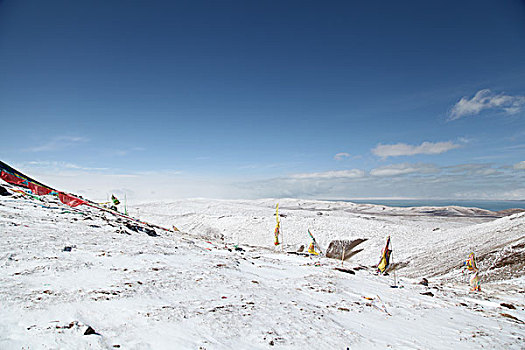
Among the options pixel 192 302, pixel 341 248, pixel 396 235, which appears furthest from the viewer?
pixel 396 235

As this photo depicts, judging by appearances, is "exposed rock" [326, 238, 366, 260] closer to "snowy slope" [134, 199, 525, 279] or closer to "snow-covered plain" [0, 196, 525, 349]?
"snowy slope" [134, 199, 525, 279]

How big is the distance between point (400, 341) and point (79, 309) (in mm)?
8276

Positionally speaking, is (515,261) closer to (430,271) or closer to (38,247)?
(430,271)

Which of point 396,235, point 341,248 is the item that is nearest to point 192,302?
point 341,248

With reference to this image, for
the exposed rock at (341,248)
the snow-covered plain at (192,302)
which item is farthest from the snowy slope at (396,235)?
the snow-covered plain at (192,302)

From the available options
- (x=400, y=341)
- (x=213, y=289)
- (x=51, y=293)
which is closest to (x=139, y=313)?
(x=51, y=293)

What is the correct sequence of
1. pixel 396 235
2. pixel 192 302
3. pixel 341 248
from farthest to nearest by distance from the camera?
pixel 396 235, pixel 341 248, pixel 192 302

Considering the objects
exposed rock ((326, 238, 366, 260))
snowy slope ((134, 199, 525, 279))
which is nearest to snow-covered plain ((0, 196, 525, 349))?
snowy slope ((134, 199, 525, 279))

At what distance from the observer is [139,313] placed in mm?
6191

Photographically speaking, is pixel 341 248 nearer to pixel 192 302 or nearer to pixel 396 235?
pixel 396 235

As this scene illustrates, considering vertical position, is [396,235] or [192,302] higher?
[192,302]

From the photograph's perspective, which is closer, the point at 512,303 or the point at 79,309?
the point at 79,309

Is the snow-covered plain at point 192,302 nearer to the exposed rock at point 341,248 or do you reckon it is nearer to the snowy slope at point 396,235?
the snowy slope at point 396,235

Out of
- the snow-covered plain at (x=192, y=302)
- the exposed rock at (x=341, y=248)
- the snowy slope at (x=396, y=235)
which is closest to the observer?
the snow-covered plain at (x=192, y=302)
